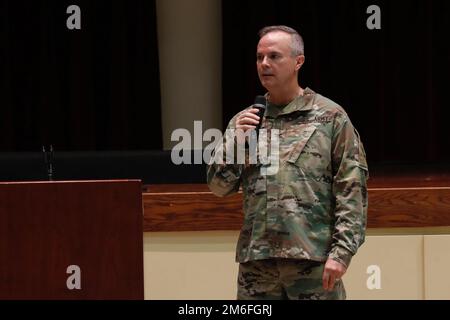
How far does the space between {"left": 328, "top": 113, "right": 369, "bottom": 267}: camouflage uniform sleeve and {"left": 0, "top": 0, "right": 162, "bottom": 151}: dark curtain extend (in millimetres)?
3779

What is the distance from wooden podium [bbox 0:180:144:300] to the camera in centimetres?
224

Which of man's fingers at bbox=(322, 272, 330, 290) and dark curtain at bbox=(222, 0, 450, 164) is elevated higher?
dark curtain at bbox=(222, 0, 450, 164)

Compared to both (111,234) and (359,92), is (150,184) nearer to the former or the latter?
(111,234)

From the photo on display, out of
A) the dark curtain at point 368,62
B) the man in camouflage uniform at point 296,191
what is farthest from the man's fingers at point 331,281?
the dark curtain at point 368,62

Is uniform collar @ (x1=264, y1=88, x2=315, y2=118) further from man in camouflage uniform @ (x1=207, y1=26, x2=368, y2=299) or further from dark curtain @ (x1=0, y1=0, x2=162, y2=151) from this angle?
dark curtain @ (x1=0, y1=0, x2=162, y2=151)

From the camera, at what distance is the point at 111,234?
7.42 feet

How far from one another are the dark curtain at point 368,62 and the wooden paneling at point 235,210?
114 inches

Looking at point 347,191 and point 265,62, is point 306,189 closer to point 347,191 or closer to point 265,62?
point 347,191

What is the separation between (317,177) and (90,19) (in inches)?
154

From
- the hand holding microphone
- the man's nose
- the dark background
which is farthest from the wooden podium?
the dark background

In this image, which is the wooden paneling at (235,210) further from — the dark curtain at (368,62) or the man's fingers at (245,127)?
the dark curtain at (368,62)

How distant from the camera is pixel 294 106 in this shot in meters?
2.11

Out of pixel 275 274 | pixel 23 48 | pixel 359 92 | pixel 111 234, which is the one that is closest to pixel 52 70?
pixel 23 48

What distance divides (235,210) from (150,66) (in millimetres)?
3004
